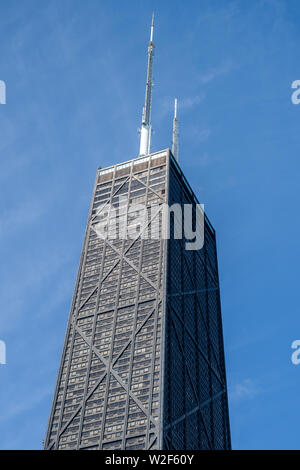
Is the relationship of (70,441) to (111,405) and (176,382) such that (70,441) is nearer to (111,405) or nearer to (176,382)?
(111,405)

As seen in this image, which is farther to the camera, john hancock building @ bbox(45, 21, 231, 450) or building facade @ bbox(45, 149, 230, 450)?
building facade @ bbox(45, 149, 230, 450)

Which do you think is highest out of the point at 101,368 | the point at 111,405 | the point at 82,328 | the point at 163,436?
the point at 82,328

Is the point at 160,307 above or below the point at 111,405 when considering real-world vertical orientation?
above

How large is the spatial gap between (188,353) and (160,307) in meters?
14.1

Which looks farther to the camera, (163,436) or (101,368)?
(101,368)

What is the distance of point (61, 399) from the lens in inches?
6998

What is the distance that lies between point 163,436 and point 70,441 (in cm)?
2240

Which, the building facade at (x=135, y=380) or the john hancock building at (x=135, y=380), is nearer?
the john hancock building at (x=135, y=380)
